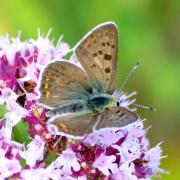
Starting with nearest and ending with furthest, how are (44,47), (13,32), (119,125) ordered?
1. (119,125)
2. (44,47)
3. (13,32)

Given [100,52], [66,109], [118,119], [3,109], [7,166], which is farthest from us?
[3,109]

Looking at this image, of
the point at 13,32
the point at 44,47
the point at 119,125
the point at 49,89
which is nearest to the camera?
the point at 119,125

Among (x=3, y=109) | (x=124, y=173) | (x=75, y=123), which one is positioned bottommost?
(x=124, y=173)

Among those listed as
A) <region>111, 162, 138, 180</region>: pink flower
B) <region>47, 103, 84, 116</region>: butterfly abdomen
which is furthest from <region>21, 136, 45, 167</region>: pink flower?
<region>111, 162, 138, 180</region>: pink flower

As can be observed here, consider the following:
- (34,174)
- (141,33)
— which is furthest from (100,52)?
(141,33)

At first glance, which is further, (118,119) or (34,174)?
(34,174)

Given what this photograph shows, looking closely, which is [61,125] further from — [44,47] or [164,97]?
[164,97]

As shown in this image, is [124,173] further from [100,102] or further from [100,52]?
[100,52]

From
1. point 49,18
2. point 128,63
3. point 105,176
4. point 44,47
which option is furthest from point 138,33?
point 105,176
